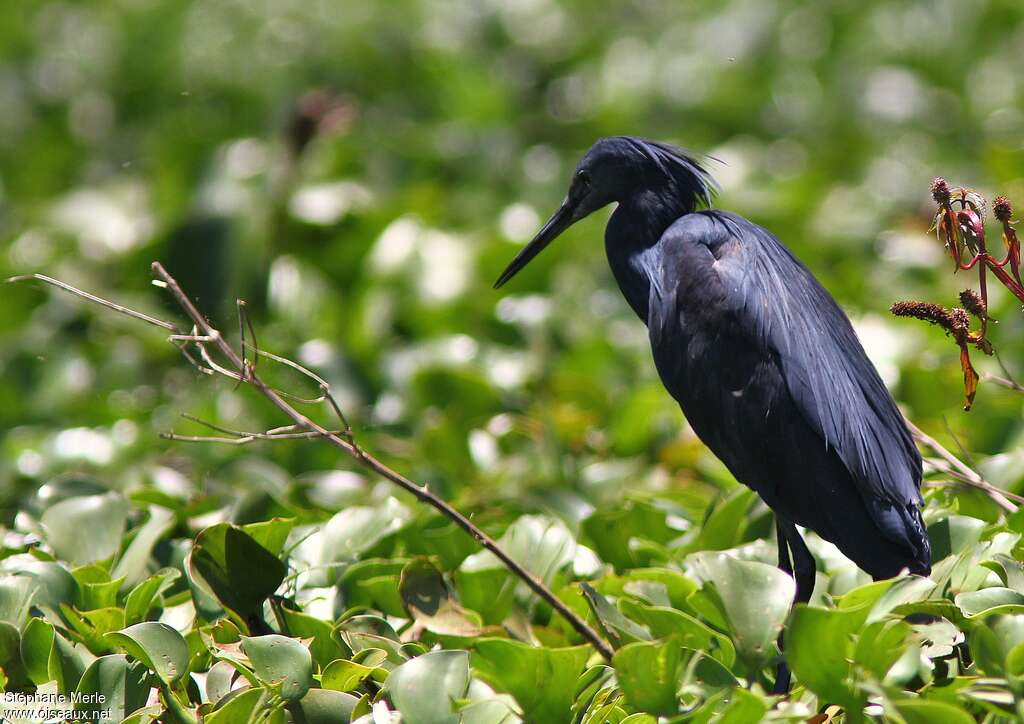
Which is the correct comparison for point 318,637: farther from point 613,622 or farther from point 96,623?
point 613,622

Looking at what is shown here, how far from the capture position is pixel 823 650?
6.84 ft

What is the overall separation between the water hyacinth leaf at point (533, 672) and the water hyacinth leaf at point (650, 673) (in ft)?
0.46

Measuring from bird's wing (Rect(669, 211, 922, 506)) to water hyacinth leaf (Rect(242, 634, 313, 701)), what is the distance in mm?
1074

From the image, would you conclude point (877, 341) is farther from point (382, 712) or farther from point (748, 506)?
point (382, 712)

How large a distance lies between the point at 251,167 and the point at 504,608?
320 cm

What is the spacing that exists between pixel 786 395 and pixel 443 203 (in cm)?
309

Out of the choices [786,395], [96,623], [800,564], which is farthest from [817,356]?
[96,623]

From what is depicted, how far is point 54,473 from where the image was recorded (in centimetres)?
362

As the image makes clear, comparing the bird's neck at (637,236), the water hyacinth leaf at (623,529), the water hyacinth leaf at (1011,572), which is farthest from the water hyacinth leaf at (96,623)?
the water hyacinth leaf at (1011,572)

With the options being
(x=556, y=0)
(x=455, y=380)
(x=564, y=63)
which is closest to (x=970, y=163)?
(x=564, y=63)

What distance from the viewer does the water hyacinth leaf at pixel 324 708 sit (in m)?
2.29

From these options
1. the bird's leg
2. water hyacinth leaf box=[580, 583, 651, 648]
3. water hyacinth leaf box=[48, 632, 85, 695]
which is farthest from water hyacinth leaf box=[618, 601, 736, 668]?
water hyacinth leaf box=[48, 632, 85, 695]

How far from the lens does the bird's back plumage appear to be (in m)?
2.50

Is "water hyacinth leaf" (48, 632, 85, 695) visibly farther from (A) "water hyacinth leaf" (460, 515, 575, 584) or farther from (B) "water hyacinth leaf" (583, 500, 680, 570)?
(B) "water hyacinth leaf" (583, 500, 680, 570)
